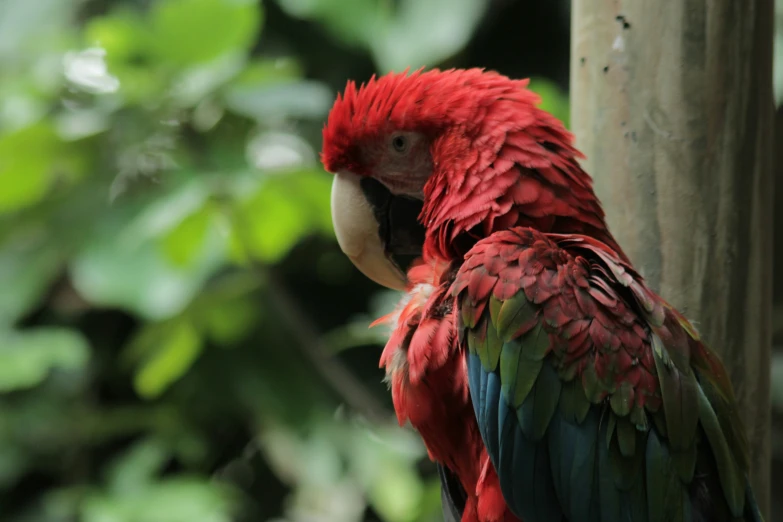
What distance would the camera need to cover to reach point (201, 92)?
1.35 metres

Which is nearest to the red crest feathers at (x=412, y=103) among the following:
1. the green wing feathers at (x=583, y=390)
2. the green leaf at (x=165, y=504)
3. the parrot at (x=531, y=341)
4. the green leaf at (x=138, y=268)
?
the parrot at (x=531, y=341)

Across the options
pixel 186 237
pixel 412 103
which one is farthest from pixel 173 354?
pixel 412 103

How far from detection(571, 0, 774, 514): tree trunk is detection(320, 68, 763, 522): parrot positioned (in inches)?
2.9

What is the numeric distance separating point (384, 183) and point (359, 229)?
6cm

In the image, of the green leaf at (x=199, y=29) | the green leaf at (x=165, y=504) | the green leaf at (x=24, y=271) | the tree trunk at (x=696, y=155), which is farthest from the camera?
the green leaf at (x=24, y=271)

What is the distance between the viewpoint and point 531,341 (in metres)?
0.68

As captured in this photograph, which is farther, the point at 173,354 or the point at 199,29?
the point at 173,354

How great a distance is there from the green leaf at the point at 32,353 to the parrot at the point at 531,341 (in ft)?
3.28

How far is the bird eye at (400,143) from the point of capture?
83 centimetres

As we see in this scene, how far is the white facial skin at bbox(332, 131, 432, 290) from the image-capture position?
84 centimetres

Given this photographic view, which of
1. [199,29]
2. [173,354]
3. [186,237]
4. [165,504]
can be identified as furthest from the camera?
[165,504]

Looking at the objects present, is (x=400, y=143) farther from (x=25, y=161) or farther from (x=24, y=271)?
(x=24, y=271)

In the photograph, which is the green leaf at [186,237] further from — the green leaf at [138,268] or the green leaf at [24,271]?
the green leaf at [24,271]

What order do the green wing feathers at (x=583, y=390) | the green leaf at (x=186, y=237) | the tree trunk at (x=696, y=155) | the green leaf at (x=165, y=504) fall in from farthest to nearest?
the green leaf at (x=165, y=504) → the green leaf at (x=186, y=237) → the tree trunk at (x=696, y=155) → the green wing feathers at (x=583, y=390)
